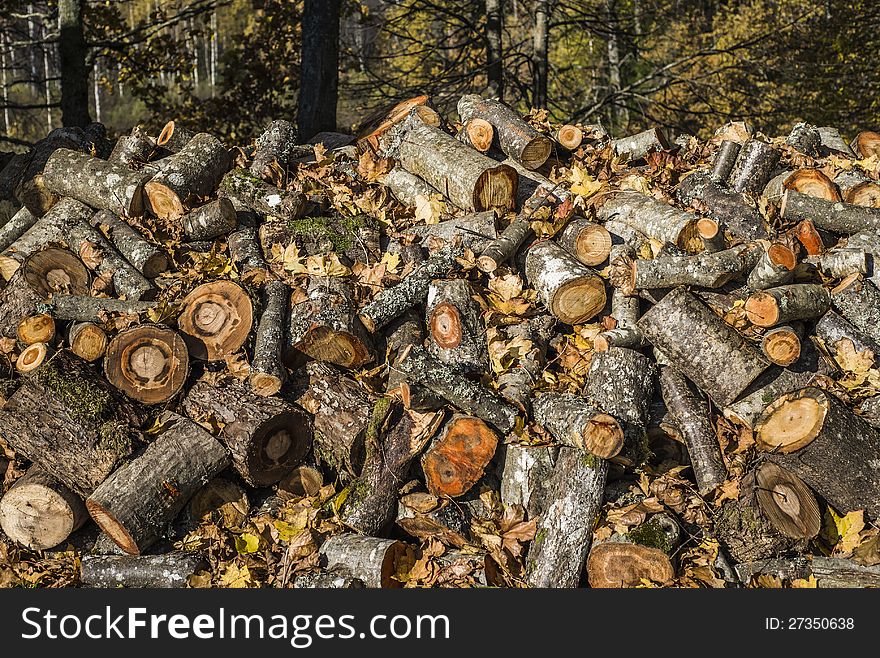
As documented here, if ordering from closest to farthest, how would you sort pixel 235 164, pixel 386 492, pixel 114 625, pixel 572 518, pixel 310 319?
pixel 114 625 → pixel 572 518 → pixel 386 492 → pixel 310 319 → pixel 235 164

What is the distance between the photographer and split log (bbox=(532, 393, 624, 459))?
4.70m

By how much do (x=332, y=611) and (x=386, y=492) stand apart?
3.32ft

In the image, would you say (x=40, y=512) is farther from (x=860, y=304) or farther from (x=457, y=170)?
(x=860, y=304)

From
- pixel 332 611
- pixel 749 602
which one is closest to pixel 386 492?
pixel 332 611

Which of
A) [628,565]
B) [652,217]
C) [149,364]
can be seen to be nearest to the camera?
[628,565]

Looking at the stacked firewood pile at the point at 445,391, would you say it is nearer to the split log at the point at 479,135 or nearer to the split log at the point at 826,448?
the split log at the point at 826,448

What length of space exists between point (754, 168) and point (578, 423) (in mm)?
3546

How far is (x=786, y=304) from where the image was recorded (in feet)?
17.3

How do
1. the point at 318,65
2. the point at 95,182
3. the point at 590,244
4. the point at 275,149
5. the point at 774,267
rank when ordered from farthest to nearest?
the point at 318,65 → the point at 275,149 → the point at 95,182 → the point at 590,244 → the point at 774,267

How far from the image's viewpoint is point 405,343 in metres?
5.61

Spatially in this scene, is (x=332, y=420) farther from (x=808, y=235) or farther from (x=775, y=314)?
(x=808, y=235)

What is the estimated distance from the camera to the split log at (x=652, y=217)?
19.5 ft

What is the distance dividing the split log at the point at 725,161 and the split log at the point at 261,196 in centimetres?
389

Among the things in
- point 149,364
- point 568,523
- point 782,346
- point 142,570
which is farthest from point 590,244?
point 142,570
